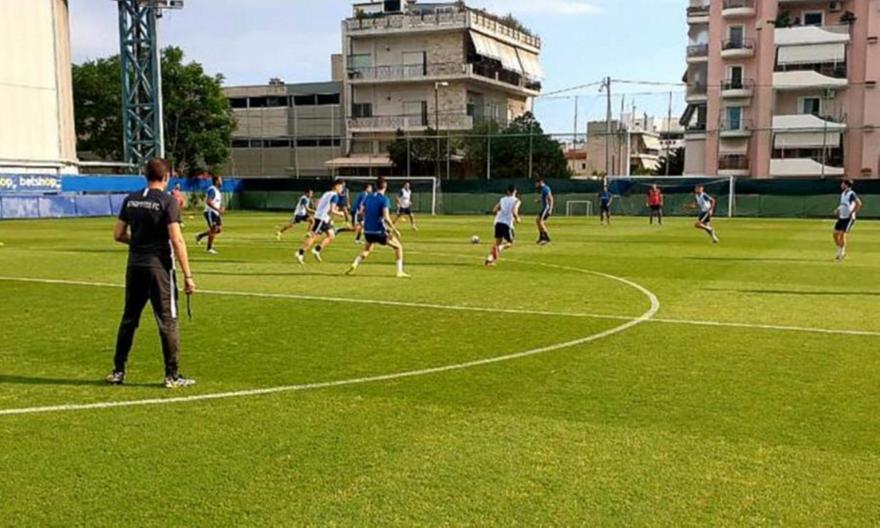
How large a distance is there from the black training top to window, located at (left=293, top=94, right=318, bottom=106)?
232ft

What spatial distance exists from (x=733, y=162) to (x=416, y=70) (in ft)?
89.1

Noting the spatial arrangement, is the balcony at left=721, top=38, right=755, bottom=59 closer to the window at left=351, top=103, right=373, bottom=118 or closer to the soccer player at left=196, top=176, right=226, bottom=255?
the window at left=351, top=103, right=373, bottom=118

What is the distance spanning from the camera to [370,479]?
5.61m

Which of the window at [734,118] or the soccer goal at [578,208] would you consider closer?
the soccer goal at [578,208]

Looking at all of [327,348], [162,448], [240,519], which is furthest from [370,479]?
[327,348]

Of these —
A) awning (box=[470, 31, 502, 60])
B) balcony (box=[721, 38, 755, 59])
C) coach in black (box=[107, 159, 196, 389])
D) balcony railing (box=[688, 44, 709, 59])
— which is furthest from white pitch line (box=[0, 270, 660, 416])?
balcony railing (box=[688, 44, 709, 59])

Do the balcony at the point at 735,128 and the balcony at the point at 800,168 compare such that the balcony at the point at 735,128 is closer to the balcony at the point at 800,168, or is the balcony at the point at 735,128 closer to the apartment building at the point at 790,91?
the apartment building at the point at 790,91

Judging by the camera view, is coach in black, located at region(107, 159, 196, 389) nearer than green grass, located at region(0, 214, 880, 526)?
No

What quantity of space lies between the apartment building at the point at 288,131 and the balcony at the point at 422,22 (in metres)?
5.59

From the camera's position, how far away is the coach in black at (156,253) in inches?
312

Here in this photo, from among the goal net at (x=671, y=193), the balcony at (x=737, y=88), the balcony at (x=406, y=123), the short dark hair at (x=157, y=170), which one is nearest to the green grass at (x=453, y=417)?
the short dark hair at (x=157, y=170)

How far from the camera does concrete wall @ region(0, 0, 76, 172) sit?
157ft

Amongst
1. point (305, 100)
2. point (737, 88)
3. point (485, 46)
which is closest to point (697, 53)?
point (737, 88)

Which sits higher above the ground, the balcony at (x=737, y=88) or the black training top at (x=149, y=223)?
the balcony at (x=737, y=88)
